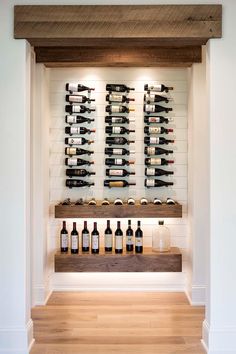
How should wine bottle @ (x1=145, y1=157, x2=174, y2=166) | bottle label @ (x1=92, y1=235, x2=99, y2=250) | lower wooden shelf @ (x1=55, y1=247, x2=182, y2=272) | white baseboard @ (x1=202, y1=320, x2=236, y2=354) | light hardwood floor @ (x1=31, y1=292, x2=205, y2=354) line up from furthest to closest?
wine bottle @ (x1=145, y1=157, x2=174, y2=166) < bottle label @ (x1=92, y1=235, x2=99, y2=250) < lower wooden shelf @ (x1=55, y1=247, x2=182, y2=272) < light hardwood floor @ (x1=31, y1=292, x2=205, y2=354) < white baseboard @ (x1=202, y1=320, x2=236, y2=354)

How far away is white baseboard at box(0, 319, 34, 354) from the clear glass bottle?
6.62 feet

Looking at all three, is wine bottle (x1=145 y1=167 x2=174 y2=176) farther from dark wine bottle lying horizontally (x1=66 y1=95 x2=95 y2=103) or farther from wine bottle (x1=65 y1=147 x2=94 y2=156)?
dark wine bottle lying horizontally (x1=66 y1=95 x2=95 y2=103)

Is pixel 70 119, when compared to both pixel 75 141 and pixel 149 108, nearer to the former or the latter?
pixel 75 141

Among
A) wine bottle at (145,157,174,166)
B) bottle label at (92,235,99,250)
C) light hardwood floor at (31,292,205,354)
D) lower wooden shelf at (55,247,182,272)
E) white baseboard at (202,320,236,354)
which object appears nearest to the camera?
white baseboard at (202,320,236,354)

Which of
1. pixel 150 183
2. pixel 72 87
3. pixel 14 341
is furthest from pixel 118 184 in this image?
pixel 14 341

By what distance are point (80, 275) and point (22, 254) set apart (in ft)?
6.43

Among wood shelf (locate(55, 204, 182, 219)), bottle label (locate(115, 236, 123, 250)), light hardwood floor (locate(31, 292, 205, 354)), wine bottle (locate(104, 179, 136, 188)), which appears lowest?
light hardwood floor (locate(31, 292, 205, 354))

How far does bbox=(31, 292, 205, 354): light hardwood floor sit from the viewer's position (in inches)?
143

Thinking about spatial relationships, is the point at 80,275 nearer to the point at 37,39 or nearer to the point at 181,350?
the point at 181,350

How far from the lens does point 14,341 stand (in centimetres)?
348

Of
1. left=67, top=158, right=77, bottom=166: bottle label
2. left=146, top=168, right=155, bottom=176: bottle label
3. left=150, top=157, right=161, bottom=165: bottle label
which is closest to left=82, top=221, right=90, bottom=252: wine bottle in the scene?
left=67, top=158, right=77, bottom=166: bottle label

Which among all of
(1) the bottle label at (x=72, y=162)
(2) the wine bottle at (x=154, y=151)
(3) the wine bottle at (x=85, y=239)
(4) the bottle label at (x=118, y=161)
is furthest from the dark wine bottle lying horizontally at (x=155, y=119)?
(3) the wine bottle at (x=85, y=239)

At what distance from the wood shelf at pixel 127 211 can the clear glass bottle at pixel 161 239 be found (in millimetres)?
163

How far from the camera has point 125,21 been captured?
3.42m
